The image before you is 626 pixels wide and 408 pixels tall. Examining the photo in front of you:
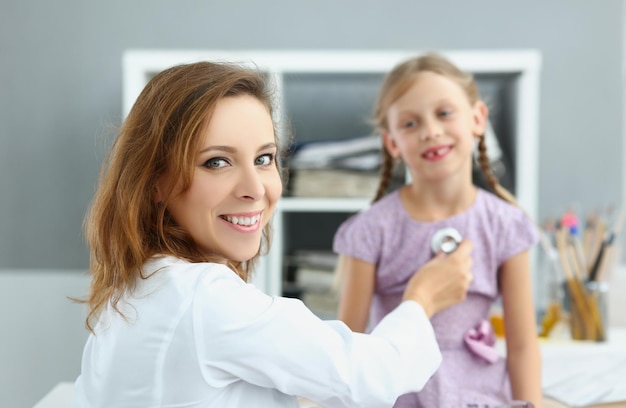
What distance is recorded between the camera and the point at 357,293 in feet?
4.53

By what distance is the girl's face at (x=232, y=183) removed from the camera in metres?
0.86

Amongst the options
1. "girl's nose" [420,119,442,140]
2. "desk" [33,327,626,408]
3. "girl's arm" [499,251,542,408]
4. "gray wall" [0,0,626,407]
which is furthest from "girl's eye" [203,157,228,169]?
"gray wall" [0,0,626,407]

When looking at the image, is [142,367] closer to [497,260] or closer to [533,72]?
[497,260]

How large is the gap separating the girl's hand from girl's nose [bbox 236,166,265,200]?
0.34 metres

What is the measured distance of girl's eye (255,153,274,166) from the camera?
2.99 feet

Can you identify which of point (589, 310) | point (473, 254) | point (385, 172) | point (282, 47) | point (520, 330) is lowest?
point (589, 310)

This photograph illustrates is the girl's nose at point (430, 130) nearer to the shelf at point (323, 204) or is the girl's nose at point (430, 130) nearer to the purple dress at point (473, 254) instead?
the purple dress at point (473, 254)

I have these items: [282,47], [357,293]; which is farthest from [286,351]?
[282,47]

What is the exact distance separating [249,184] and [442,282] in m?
0.43

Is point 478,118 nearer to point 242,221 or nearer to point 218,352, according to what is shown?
point 242,221

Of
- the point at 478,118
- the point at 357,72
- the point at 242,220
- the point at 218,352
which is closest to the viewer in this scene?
the point at 218,352

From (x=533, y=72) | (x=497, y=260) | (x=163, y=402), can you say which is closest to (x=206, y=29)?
(x=533, y=72)

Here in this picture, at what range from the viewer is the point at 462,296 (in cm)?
121

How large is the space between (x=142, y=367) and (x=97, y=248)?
0.18 m
